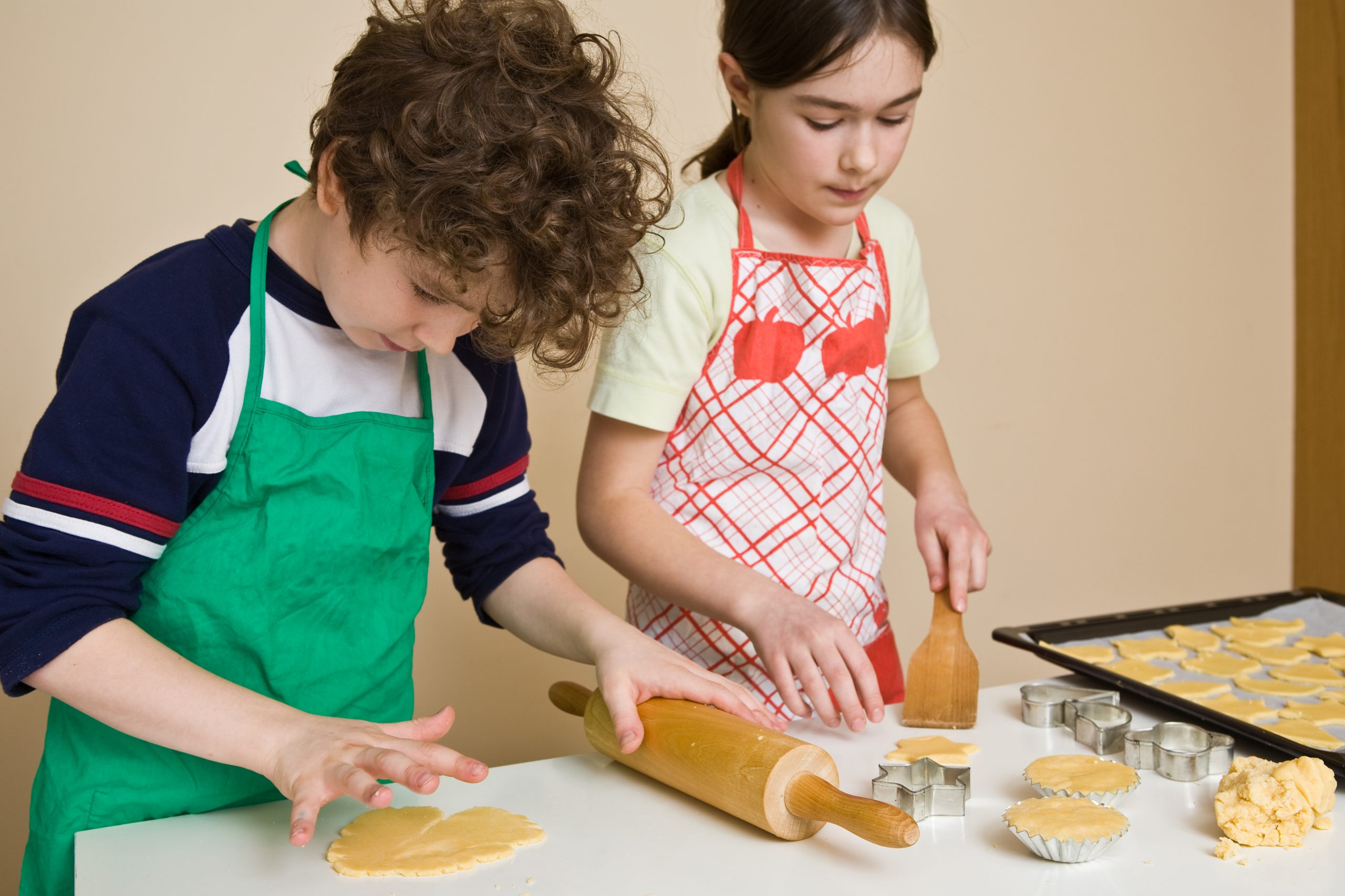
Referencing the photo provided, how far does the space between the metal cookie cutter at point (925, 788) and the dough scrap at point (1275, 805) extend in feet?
0.54

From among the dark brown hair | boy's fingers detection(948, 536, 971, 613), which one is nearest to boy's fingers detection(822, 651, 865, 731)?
boy's fingers detection(948, 536, 971, 613)

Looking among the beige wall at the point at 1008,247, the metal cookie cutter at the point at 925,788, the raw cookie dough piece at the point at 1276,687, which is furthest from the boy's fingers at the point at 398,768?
the beige wall at the point at 1008,247

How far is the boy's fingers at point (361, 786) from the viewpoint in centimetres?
63

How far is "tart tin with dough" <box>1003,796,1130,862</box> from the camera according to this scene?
697 millimetres

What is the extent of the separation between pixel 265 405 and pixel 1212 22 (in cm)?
235

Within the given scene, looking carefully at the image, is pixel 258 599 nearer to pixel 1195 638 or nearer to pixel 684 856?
pixel 684 856

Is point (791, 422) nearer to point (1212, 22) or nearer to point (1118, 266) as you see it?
point (1118, 266)

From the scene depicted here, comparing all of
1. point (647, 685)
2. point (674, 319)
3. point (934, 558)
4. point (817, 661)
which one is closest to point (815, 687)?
point (817, 661)

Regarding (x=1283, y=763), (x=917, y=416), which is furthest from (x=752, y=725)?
(x=917, y=416)

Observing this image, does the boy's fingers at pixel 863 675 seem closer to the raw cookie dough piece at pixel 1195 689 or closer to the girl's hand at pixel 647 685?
the girl's hand at pixel 647 685

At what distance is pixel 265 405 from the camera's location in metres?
0.82

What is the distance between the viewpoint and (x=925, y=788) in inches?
30.5

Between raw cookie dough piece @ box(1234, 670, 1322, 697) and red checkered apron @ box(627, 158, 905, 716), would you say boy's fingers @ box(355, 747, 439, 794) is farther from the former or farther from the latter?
raw cookie dough piece @ box(1234, 670, 1322, 697)

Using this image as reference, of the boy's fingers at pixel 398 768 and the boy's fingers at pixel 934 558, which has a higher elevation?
the boy's fingers at pixel 934 558
